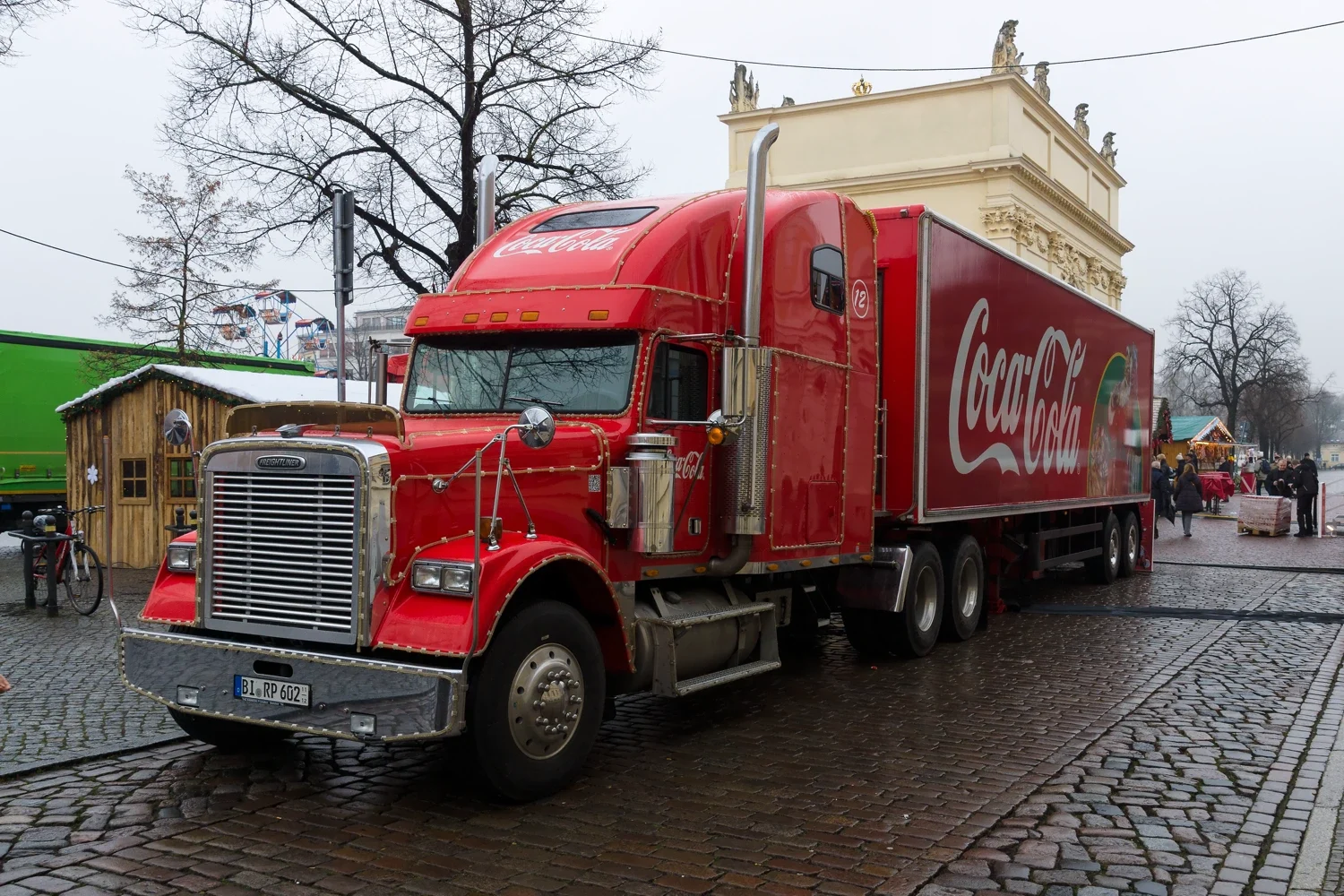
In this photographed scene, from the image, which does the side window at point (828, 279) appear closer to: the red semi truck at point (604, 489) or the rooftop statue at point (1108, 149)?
the red semi truck at point (604, 489)

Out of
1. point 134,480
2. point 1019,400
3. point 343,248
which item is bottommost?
point 134,480

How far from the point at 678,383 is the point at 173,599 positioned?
125 inches

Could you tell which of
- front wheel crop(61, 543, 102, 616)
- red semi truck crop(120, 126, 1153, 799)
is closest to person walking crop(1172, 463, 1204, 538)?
red semi truck crop(120, 126, 1153, 799)

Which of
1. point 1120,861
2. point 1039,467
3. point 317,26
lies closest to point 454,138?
point 317,26

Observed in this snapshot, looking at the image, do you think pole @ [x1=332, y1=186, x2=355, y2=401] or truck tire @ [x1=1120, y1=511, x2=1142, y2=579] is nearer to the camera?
pole @ [x1=332, y1=186, x2=355, y2=401]

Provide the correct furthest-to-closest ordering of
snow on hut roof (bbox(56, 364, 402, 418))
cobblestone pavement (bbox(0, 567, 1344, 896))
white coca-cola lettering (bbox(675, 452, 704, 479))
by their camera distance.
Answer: snow on hut roof (bbox(56, 364, 402, 418)), white coca-cola lettering (bbox(675, 452, 704, 479)), cobblestone pavement (bbox(0, 567, 1344, 896))

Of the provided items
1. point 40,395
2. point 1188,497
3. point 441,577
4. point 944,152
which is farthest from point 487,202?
point 944,152

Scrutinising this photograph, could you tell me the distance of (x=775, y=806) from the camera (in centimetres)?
639

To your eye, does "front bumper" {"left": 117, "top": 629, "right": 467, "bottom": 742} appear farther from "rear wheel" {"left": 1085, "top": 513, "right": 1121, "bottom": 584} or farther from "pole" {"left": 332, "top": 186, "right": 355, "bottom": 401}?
"rear wheel" {"left": 1085, "top": 513, "right": 1121, "bottom": 584}

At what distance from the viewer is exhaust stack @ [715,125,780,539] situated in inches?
290

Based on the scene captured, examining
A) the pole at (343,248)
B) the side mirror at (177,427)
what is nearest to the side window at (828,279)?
the pole at (343,248)

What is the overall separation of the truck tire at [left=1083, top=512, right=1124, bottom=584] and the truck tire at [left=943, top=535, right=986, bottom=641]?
5.53m

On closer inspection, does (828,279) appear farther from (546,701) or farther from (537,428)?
(546,701)

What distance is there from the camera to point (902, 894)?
16.9ft
